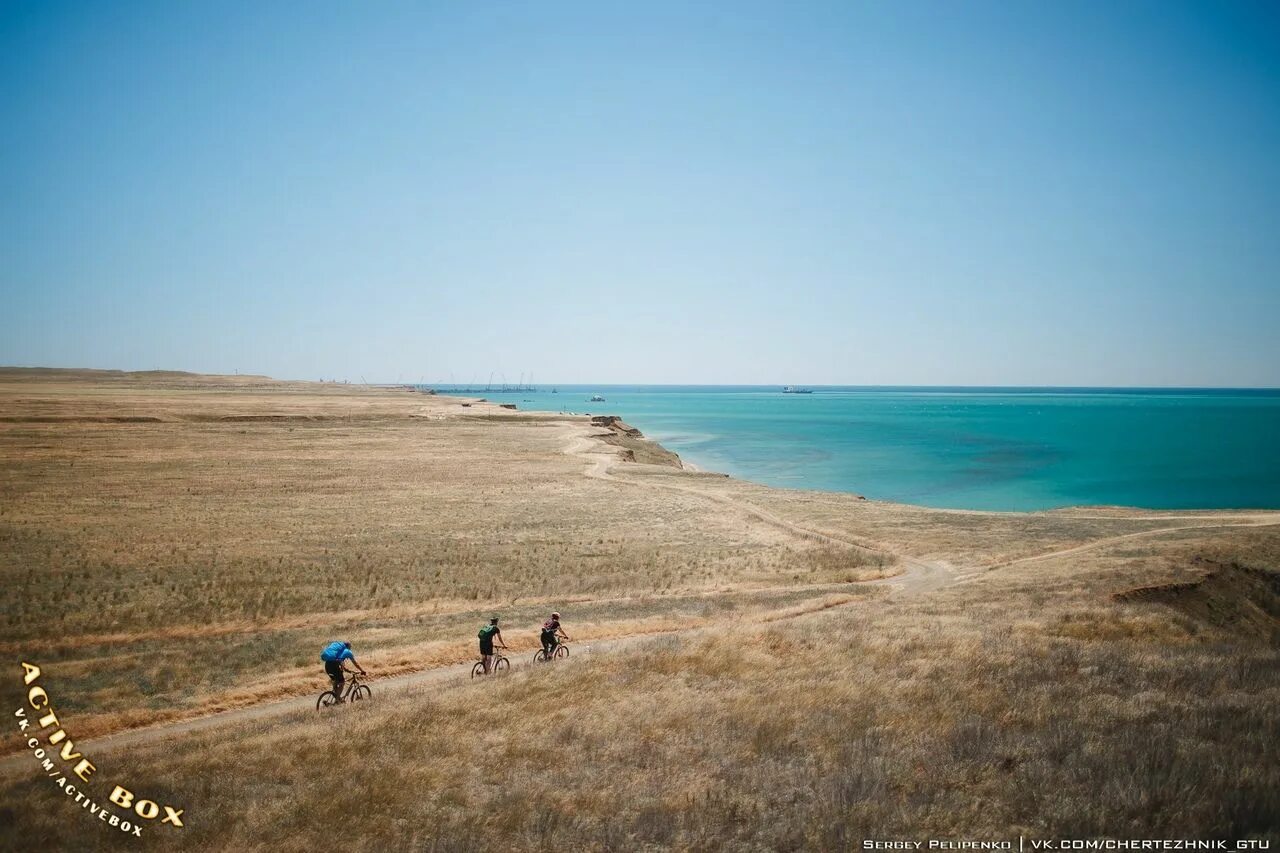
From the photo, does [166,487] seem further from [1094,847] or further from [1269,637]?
[1269,637]

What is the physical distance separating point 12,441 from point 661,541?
79522 millimetres

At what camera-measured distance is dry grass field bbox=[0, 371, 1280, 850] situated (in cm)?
1034

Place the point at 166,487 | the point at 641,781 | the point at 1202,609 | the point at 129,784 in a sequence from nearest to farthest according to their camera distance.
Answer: the point at 641,781 < the point at 129,784 < the point at 1202,609 < the point at 166,487

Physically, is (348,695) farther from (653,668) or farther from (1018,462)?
(1018,462)

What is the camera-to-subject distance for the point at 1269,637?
82.3 ft

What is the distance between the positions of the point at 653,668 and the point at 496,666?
574 centimetres

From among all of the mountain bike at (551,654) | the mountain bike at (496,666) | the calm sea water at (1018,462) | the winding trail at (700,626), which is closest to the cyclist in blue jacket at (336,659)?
the winding trail at (700,626)

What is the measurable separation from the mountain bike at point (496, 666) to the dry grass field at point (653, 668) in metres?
1.09

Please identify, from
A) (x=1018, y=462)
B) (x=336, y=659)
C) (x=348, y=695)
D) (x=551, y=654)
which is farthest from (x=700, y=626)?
(x=1018, y=462)

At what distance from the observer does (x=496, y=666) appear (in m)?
21.5

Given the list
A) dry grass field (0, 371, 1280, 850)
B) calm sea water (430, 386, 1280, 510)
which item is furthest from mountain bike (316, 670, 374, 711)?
calm sea water (430, 386, 1280, 510)

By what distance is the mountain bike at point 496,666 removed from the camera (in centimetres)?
2082

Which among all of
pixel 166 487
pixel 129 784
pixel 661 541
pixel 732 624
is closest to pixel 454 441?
pixel 166 487

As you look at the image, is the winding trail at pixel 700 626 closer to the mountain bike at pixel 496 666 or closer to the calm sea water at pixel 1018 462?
the mountain bike at pixel 496 666
